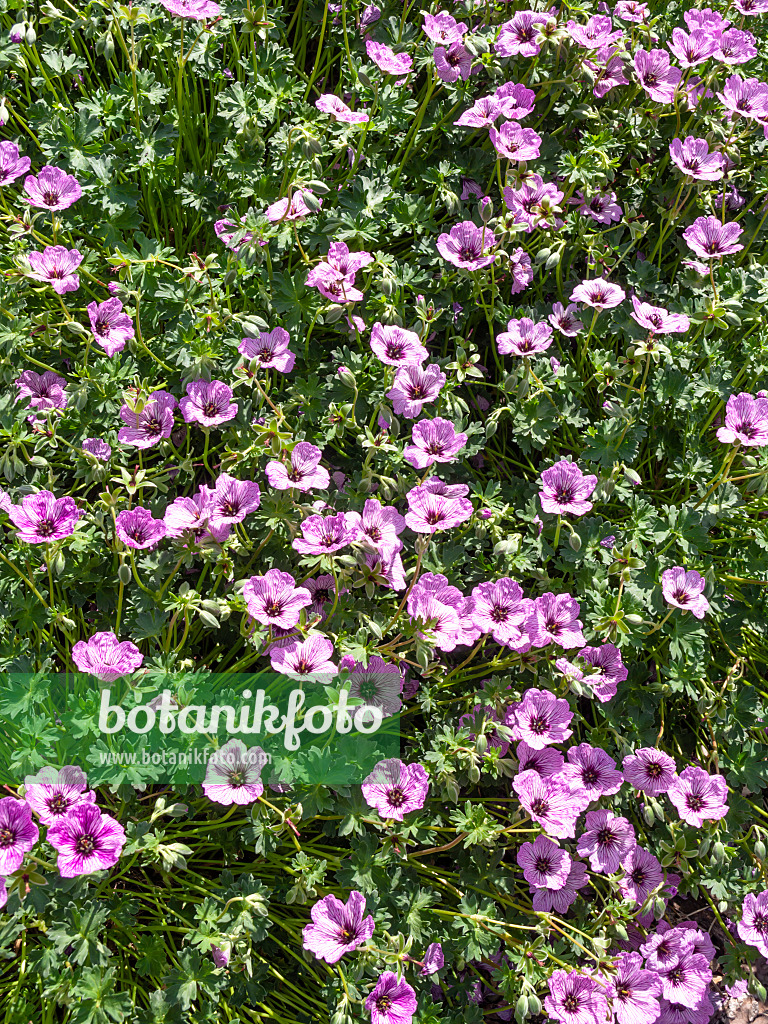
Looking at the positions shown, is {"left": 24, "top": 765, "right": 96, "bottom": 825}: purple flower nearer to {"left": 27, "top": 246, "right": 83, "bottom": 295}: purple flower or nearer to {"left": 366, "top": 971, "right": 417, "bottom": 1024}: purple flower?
{"left": 366, "top": 971, "right": 417, "bottom": 1024}: purple flower

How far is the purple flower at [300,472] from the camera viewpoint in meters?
2.38

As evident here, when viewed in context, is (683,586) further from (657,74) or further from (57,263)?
(57,263)

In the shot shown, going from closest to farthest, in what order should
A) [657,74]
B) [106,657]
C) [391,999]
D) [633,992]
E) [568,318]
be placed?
[391,999] < [106,657] < [633,992] < [568,318] < [657,74]

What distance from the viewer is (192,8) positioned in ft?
9.10

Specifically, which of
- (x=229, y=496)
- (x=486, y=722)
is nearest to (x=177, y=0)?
(x=229, y=496)

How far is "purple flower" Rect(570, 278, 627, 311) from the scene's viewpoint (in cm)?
282

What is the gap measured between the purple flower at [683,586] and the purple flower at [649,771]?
1.37 ft

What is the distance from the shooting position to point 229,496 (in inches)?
94.3

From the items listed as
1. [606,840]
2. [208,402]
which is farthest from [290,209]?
[606,840]

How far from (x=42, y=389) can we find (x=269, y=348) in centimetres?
72

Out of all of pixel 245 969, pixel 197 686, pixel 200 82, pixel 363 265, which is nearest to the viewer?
pixel 245 969

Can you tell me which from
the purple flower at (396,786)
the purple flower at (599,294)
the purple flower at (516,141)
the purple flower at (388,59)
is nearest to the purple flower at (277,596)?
the purple flower at (396,786)

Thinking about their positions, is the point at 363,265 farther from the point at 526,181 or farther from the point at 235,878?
the point at 235,878

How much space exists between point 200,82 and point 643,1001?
3426mm
